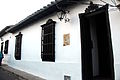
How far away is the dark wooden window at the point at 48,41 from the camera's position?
25.2 ft

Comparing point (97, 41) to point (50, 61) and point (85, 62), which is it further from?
point (50, 61)

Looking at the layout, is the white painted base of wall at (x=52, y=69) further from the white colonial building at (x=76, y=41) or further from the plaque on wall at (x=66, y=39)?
the plaque on wall at (x=66, y=39)

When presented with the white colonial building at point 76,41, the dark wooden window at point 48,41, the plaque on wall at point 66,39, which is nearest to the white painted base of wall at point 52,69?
the white colonial building at point 76,41

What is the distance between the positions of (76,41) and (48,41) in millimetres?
2214

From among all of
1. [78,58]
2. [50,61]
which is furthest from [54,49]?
[78,58]

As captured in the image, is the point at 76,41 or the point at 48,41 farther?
the point at 48,41

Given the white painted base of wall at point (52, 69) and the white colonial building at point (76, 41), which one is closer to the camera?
the white colonial building at point (76, 41)

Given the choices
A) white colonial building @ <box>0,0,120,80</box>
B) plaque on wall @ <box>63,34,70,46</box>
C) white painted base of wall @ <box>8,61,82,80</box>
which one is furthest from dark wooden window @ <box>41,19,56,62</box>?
plaque on wall @ <box>63,34,70,46</box>

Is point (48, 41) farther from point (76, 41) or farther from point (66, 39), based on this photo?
point (76, 41)

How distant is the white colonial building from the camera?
494 centimetres

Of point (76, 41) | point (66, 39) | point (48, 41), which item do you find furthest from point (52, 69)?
point (76, 41)

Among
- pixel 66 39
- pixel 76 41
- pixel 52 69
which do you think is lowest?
pixel 52 69

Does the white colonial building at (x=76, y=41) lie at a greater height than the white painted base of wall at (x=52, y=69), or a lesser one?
greater

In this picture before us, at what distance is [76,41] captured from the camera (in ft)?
20.5
